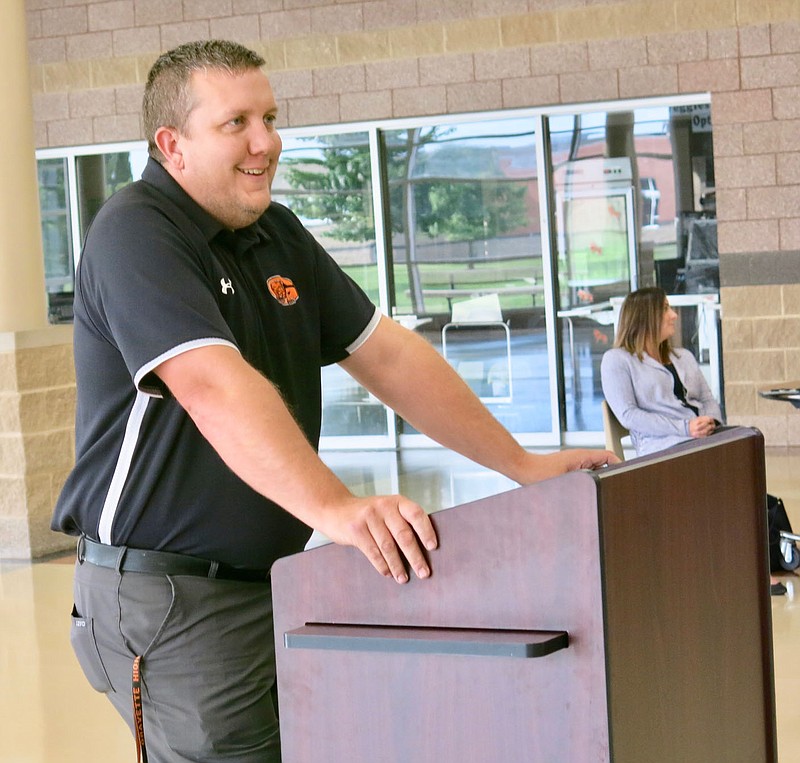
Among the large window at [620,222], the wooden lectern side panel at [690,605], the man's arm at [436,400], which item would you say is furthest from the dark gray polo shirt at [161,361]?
the large window at [620,222]

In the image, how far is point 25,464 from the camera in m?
Answer: 6.62

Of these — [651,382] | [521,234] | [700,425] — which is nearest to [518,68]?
[521,234]

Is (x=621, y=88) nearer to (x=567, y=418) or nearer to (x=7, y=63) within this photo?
(x=567, y=418)

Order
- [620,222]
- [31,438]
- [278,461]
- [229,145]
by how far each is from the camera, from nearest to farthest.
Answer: [278,461] → [229,145] → [31,438] → [620,222]

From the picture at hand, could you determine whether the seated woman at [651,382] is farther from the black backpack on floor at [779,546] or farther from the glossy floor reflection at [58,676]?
the glossy floor reflection at [58,676]

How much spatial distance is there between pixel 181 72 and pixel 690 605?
979 mm

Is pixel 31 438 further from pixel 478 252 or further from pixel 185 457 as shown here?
pixel 185 457

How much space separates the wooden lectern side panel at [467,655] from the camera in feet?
3.80

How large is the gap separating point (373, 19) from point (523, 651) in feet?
30.1

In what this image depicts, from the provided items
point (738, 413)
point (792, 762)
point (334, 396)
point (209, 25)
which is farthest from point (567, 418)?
point (792, 762)

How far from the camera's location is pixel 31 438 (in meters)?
6.64

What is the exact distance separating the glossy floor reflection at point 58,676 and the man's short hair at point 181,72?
248 cm

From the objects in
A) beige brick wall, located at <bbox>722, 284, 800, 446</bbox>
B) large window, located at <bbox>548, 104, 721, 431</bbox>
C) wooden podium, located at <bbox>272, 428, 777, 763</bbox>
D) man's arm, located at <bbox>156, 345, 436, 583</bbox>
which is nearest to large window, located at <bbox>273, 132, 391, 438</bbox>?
large window, located at <bbox>548, 104, 721, 431</bbox>

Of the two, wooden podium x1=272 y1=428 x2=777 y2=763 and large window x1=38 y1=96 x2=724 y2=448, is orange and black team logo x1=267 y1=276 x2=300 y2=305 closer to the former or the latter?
wooden podium x1=272 y1=428 x2=777 y2=763
